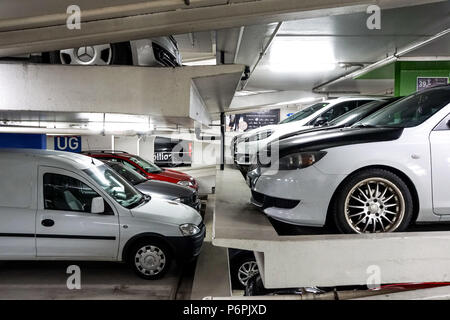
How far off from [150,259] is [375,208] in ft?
9.53

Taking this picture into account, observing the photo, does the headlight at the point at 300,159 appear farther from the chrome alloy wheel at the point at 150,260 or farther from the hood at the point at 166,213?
the chrome alloy wheel at the point at 150,260

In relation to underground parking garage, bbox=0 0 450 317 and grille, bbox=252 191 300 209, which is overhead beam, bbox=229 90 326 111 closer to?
underground parking garage, bbox=0 0 450 317

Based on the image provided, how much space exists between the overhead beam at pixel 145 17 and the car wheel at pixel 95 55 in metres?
0.55

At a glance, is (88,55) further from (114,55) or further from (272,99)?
(272,99)

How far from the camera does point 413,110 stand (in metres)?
3.12

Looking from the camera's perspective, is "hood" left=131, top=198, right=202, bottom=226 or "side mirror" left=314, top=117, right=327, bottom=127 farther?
"side mirror" left=314, top=117, right=327, bottom=127

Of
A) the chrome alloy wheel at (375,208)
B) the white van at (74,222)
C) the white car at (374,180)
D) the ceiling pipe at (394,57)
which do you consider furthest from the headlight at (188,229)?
the ceiling pipe at (394,57)

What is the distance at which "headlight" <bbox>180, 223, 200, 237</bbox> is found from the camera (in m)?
4.26

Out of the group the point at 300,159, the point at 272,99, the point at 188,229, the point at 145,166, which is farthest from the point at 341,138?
the point at 272,99

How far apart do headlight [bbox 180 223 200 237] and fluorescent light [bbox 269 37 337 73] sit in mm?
3105

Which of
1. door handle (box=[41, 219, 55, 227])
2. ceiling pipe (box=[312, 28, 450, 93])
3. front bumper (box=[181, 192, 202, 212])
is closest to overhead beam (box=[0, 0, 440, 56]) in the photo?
door handle (box=[41, 219, 55, 227])

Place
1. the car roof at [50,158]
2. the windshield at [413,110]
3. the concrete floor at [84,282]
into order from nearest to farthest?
the windshield at [413,110]
the concrete floor at [84,282]
the car roof at [50,158]

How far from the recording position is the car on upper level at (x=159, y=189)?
639 centimetres
